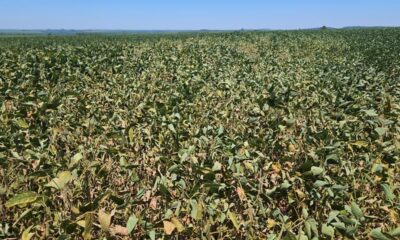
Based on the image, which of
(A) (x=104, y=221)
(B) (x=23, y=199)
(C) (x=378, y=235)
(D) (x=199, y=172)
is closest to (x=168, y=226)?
(A) (x=104, y=221)

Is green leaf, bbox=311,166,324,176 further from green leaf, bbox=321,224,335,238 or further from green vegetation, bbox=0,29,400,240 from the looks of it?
green leaf, bbox=321,224,335,238

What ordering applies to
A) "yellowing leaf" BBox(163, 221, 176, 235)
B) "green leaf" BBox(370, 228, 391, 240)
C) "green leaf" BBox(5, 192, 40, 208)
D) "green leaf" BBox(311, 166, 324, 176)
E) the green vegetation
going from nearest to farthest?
1. "green leaf" BBox(370, 228, 391, 240)
2. "green leaf" BBox(5, 192, 40, 208)
3. "yellowing leaf" BBox(163, 221, 176, 235)
4. the green vegetation
5. "green leaf" BBox(311, 166, 324, 176)

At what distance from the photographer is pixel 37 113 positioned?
13.7 ft

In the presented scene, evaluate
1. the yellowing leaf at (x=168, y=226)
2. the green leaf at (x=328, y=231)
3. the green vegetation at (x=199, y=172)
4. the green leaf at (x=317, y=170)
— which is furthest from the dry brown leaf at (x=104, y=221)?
the green leaf at (x=317, y=170)

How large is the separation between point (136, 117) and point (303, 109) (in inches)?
81.1

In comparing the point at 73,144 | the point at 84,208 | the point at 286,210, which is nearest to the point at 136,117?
the point at 73,144

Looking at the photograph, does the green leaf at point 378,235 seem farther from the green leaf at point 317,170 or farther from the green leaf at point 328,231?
the green leaf at point 317,170

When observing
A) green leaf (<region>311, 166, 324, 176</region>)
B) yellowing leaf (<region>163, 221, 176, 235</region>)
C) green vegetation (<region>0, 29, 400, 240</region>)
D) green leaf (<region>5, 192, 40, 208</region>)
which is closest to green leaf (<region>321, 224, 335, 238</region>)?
green vegetation (<region>0, 29, 400, 240</region>)

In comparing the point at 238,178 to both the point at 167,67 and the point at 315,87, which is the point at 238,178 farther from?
the point at 167,67

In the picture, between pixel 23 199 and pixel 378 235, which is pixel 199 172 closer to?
pixel 23 199

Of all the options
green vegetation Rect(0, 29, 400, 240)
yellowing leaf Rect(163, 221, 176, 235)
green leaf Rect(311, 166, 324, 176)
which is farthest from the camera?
green leaf Rect(311, 166, 324, 176)

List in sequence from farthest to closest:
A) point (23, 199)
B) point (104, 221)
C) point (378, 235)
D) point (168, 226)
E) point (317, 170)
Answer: point (317, 170) < point (168, 226) < point (23, 199) < point (104, 221) < point (378, 235)

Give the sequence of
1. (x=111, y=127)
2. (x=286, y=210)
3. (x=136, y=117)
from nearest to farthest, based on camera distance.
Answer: (x=286, y=210) < (x=111, y=127) < (x=136, y=117)

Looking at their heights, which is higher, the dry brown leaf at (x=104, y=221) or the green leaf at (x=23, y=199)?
the green leaf at (x=23, y=199)
